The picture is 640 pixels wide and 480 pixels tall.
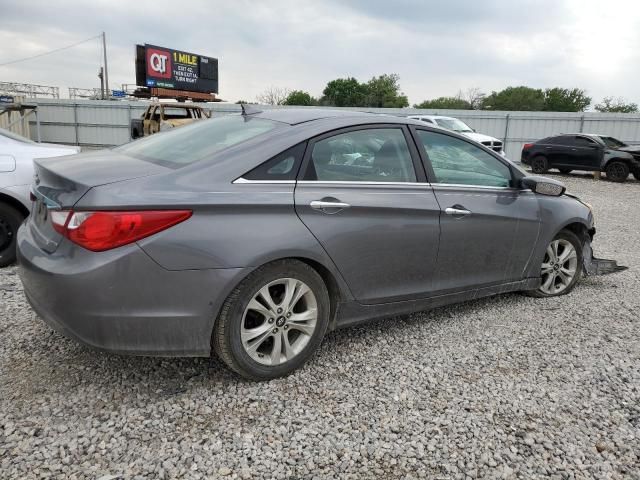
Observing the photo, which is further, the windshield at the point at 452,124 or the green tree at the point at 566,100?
the green tree at the point at 566,100

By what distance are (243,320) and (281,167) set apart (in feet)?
2.78

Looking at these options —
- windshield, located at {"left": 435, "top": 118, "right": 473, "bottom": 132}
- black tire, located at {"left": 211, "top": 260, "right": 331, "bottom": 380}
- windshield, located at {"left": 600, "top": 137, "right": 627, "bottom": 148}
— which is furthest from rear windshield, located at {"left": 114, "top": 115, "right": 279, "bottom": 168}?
windshield, located at {"left": 600, "top": 137, "right": 627, "bottom": 148}

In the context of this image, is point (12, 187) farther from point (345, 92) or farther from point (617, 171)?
point (345, 92)

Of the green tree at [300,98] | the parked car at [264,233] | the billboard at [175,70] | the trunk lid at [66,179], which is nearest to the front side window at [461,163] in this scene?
the parked car at [264,233]

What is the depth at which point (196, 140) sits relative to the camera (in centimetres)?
312

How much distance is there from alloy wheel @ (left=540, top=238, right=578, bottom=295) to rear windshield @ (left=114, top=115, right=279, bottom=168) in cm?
269

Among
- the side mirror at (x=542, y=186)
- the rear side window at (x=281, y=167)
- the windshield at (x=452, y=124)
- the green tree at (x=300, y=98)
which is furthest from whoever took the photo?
the green tree at (x=300, y=98)

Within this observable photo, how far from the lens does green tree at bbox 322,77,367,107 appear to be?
77.2 metres

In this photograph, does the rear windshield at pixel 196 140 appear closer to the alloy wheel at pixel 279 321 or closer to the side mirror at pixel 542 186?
the alloy wheel at pixel 279 321

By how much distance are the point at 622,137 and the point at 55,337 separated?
26.3 m

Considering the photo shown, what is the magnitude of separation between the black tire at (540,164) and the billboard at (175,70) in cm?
2375

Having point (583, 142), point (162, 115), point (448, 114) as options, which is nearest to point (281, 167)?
point (162, 115)

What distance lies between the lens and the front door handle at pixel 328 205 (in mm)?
2797

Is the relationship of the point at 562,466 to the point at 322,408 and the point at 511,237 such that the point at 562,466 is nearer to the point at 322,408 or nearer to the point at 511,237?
the point at 322,408
